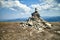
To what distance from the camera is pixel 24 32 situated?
327 cm

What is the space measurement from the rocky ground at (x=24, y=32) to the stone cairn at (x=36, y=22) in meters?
0.09

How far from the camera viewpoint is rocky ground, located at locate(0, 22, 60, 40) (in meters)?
3.19

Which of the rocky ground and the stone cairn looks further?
the stone cairn

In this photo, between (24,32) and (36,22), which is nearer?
(24,32)

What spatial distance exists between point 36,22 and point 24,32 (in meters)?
0.47

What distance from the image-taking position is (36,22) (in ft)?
11.2

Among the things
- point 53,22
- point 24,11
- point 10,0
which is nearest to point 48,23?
point 53,22

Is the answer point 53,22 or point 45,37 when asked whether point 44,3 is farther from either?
point 45,37

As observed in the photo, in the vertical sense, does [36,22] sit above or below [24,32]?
above

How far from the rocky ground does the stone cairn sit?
9 cm

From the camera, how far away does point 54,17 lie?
329 centimetres

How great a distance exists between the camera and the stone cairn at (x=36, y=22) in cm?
331

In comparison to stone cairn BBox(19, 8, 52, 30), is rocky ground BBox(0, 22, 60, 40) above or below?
below

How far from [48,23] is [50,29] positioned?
19cm
